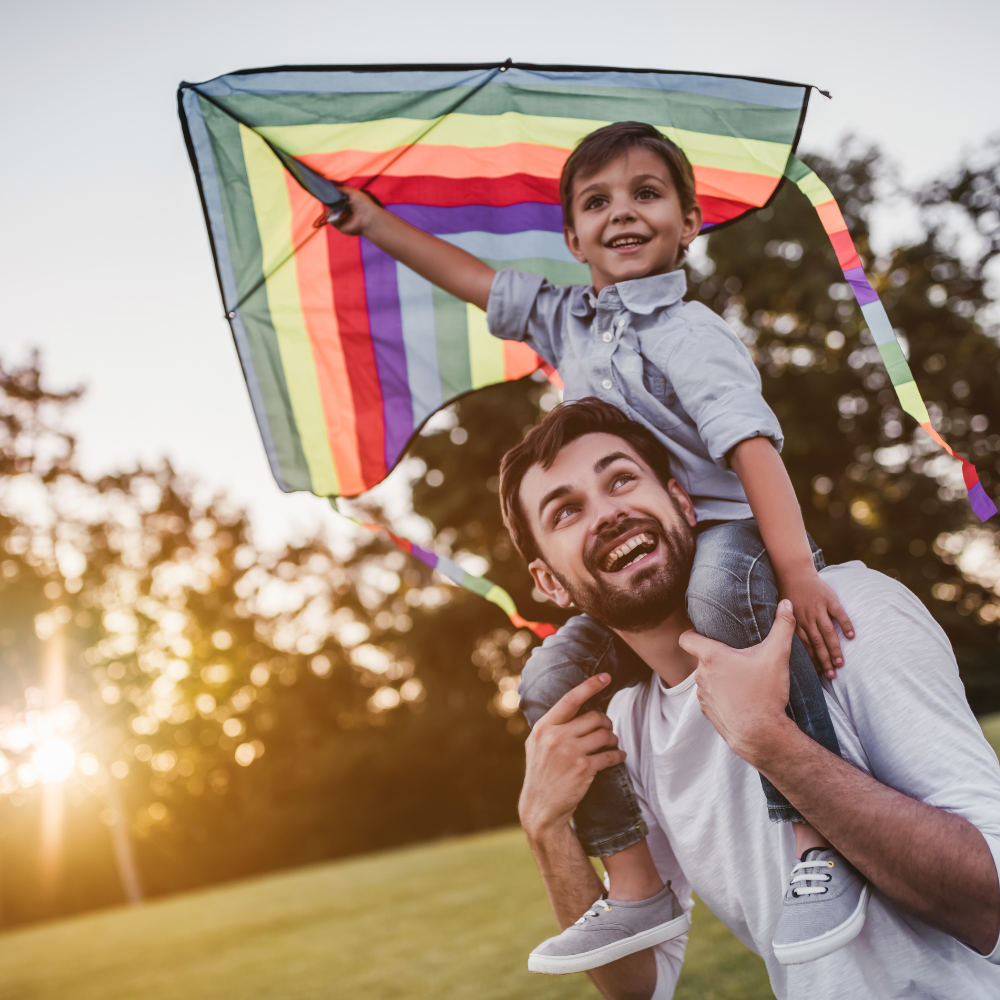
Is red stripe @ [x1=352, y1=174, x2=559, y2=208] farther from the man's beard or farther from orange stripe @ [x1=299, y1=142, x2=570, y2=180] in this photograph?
the man's beard

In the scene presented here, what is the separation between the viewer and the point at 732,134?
95.3 inches

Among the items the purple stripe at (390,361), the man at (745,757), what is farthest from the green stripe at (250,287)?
the man at (745,757)

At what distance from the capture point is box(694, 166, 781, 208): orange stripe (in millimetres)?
2492

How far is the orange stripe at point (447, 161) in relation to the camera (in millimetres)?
2492

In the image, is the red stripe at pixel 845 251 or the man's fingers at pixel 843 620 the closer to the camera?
the man's fingers at pixel 843 620

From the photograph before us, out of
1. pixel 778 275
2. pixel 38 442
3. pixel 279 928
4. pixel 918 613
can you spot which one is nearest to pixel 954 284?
pixel 778 275

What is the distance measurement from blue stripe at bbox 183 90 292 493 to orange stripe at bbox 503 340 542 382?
2.83 ft

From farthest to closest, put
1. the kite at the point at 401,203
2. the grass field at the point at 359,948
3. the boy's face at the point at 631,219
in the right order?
the grass field at the point at 359,948 → the kite at the point at 401,203 → the boy's face at the point at 631,219

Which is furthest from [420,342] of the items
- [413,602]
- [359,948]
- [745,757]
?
[413,602]

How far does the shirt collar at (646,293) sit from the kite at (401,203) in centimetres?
45

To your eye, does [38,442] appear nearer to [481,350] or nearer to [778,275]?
[778,275]

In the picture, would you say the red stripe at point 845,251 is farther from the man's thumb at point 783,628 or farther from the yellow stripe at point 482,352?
the yellow stripe at point 482,352

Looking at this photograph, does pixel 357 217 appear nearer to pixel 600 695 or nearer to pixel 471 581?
pixel 471 581

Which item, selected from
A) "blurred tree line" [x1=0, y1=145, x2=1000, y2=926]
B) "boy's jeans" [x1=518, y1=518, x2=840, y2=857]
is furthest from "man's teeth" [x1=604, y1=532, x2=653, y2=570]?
"blurred tree line" [x1=0, y1=145, x2=1000, y2=926]
